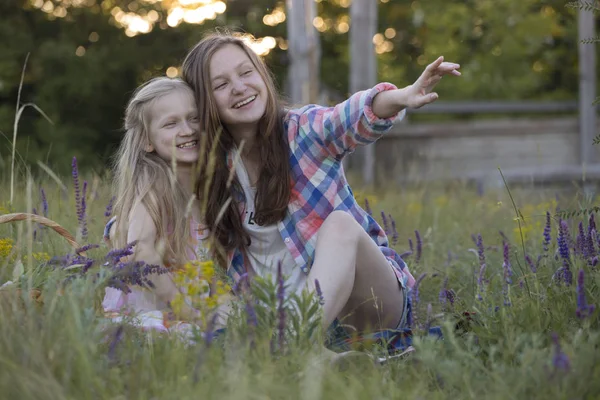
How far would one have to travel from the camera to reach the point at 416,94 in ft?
8.84

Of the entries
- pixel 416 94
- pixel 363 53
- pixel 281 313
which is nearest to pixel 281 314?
pixel 281 313

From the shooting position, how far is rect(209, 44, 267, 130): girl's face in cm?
315

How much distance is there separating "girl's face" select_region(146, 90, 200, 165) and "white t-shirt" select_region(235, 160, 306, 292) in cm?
22

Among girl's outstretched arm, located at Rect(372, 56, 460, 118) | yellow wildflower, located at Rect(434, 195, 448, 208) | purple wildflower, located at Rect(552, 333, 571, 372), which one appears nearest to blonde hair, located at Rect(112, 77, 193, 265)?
girl's outstretched arm, located at Rect(372, 56, 460, 118)

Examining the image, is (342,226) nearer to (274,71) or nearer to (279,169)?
(279,169)

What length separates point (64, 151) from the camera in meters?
9.09

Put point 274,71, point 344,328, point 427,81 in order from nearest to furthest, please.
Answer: point 427,81 < point 344,328 < point 274,71

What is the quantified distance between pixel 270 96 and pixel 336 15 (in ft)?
32.9

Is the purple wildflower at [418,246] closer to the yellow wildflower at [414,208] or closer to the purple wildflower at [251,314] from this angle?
the purple wildflower at [251,314]

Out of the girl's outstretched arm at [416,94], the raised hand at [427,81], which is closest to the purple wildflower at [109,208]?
the girl's outstretched arm at [416,94]

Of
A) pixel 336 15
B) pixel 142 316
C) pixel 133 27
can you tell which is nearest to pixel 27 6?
pixel 133 27

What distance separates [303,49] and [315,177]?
15.4 ft

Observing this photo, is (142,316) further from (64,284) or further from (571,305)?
(571,305)

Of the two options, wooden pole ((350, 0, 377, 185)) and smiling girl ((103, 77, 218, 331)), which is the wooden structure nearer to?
wooden pole ((350, 0, 377, 185))
